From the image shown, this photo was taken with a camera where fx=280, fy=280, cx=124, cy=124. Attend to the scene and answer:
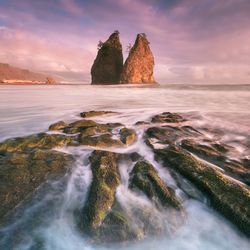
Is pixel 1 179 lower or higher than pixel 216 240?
higher

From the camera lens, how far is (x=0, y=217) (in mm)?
3518

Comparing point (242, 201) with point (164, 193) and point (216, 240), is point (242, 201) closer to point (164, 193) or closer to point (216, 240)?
point (216, 240)

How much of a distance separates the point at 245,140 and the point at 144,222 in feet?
14.4

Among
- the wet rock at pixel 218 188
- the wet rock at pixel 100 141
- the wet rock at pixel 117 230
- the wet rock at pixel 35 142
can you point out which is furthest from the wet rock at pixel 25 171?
the wet rock at pixel 218 188

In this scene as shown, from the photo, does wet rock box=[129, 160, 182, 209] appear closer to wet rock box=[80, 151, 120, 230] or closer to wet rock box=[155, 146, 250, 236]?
wet rock box=[80, 151, 120, 230]

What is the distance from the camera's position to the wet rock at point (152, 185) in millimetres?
3998

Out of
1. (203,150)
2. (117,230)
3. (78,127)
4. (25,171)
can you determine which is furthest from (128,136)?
(117,230)

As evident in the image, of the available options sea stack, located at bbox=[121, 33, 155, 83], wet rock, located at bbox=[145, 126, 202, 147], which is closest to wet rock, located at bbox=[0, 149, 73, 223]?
wet rock, located at bbox=[145, 126, 202, 147]

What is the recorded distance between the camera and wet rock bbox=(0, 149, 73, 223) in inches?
152

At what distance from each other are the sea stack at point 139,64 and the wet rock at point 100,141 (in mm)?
52844

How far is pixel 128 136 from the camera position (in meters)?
6.35

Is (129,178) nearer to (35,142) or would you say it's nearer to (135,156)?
(135,156)

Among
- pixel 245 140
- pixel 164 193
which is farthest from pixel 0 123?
pixel 245 140

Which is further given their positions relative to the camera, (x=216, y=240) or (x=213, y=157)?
(x=213, y=157)
